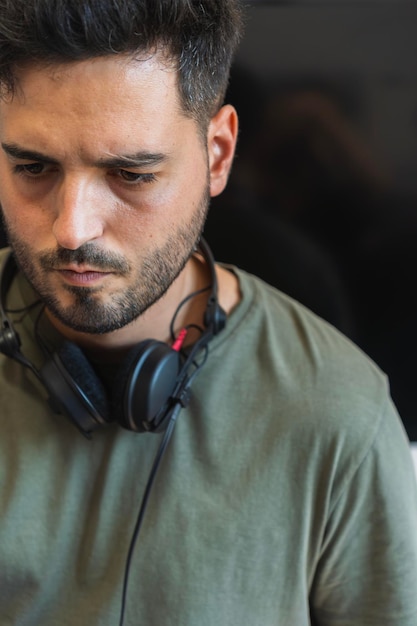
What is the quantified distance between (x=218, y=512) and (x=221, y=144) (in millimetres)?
473

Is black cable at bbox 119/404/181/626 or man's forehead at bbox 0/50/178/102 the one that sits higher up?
man's forehead at bbox 0/50/178/102

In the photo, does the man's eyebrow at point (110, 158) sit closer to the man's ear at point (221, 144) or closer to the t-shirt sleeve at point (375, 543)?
the man's ear at point (221, 144)

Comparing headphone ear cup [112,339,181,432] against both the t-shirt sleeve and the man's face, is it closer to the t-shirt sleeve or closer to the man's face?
the man's face

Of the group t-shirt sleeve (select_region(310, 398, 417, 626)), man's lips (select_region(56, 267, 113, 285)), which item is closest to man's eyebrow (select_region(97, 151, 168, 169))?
man's lips (select_region(56, 267, 113, 285))

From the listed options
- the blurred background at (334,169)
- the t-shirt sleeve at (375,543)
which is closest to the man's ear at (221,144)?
the blurred background at (334,169)

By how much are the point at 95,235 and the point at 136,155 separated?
0.10 metres

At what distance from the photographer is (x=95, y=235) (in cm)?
71

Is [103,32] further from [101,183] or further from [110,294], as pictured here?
[110,294]

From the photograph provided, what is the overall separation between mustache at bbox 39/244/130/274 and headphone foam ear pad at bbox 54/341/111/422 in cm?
11

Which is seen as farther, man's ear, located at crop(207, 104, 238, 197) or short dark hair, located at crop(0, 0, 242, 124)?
man's ear, located at crop(207, 104, 238, 197)

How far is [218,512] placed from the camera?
0.82m

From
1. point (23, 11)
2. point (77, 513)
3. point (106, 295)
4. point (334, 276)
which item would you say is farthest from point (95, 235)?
point (334, 276)

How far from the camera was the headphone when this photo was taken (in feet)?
2.50

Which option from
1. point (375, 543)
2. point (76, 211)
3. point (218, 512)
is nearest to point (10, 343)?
point (76, 211)
